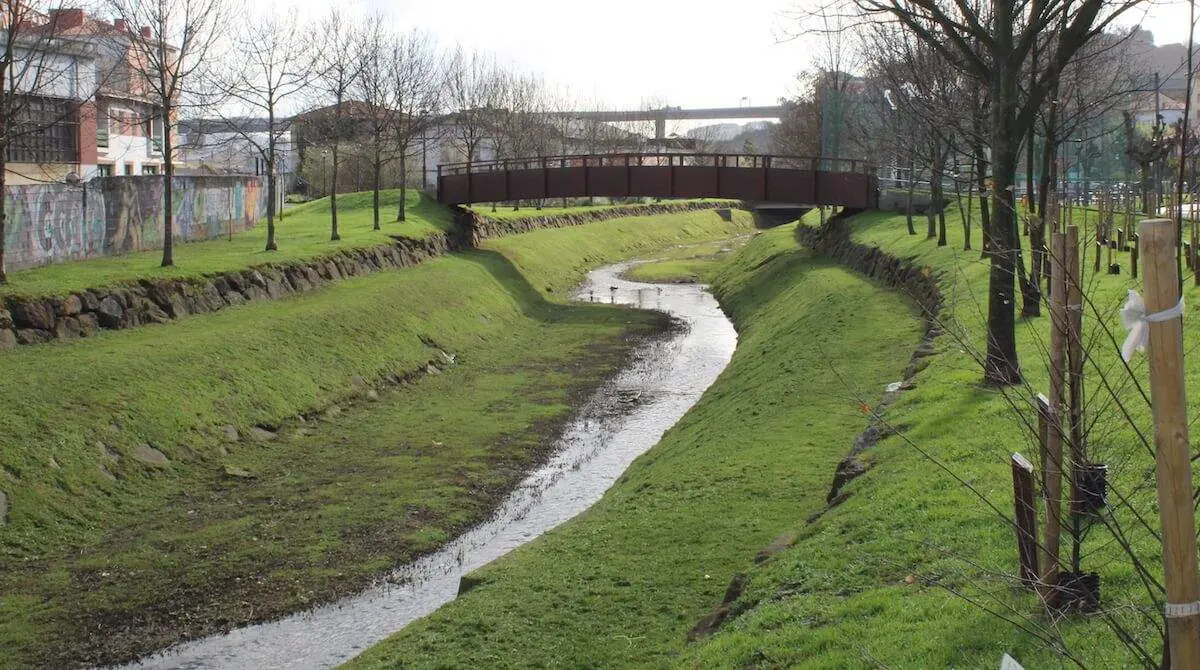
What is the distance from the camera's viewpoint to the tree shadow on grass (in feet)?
141

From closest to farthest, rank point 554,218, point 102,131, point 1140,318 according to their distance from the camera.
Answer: point 1140,318 < point 102,131 < point 554,218

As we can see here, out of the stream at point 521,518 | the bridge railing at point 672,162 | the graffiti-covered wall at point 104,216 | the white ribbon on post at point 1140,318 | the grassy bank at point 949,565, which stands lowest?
the stream at point 521,518

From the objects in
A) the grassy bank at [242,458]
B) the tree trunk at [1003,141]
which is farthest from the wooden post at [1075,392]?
the grassy bank at [242,458]

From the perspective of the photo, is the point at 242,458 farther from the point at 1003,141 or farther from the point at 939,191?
the point at 939,191

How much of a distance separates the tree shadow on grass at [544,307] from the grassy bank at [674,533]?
16.7 m

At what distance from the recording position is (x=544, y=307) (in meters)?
46.2

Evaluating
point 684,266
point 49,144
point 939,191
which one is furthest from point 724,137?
point 939,191

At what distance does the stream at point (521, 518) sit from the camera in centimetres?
1388

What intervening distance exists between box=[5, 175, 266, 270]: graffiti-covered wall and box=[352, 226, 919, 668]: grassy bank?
17.1 meters

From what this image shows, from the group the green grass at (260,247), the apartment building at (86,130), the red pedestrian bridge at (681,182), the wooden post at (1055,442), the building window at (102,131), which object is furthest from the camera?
the building window at (102,131)

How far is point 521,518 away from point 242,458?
6.28 m

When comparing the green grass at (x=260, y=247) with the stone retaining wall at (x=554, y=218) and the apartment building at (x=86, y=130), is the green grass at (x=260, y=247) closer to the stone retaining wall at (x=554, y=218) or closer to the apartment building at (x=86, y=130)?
the stone retaining wall at (x=554, y=218)

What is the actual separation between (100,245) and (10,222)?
4509 mm

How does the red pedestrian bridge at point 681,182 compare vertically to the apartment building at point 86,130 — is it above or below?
below
